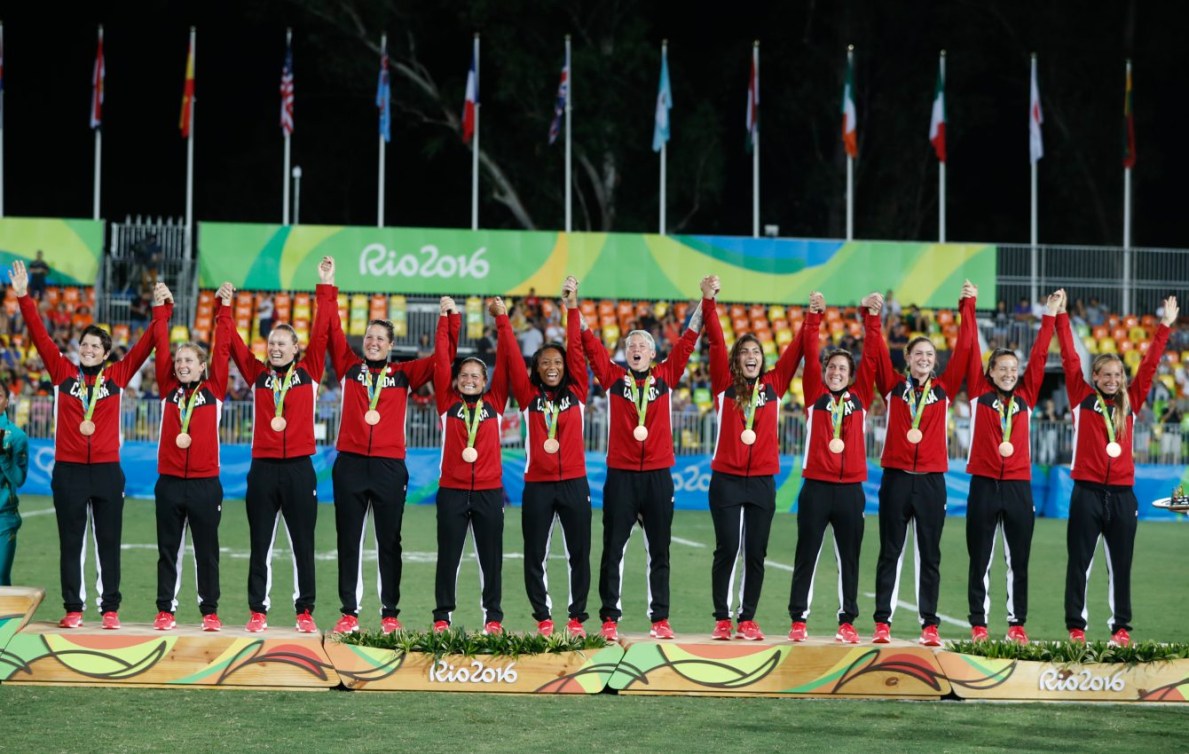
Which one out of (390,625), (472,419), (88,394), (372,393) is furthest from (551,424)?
(88,394)

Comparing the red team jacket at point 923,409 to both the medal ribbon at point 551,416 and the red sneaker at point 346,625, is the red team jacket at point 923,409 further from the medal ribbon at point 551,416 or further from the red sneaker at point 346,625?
the red sneaker at point 346,625

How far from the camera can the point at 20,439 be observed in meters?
10.8

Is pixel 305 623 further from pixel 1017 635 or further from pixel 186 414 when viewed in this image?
pixel 1017 635

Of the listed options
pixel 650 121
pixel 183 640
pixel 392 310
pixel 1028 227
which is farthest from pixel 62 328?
pixel 1028 227

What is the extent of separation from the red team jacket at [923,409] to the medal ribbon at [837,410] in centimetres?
25

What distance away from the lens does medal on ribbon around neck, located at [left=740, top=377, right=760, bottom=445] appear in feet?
32.7

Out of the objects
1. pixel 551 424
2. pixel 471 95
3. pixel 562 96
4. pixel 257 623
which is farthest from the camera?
pixel 471 95

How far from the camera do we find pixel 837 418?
10.1 metres

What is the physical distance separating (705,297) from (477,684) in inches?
105

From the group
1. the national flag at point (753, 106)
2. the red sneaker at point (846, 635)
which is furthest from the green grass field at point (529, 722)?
the national flag at point (753, 106)

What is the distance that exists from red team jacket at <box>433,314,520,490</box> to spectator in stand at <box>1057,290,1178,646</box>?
3.41 metres

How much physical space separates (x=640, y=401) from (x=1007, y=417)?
2.22 metres

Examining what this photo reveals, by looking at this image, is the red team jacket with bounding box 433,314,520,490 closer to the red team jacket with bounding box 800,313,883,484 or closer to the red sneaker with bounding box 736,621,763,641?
the red sneaker with bounding box 736,621,763,641

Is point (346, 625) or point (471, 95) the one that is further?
point (471, 95)
